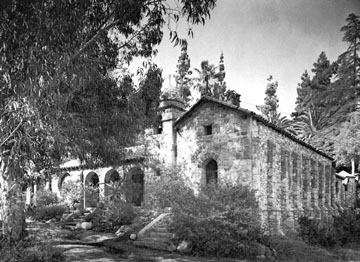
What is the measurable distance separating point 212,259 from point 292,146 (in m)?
10.1

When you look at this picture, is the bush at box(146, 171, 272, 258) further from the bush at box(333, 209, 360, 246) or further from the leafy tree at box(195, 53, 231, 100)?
the leafy tree at box(195, 53, 231, 100)

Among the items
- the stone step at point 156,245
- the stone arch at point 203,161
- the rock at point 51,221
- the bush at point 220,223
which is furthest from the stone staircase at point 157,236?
the rock at point 51,221

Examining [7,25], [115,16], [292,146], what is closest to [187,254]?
[115,16]

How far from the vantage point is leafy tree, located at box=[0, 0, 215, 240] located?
25.2 ft

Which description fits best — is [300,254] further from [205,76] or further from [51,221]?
[205,76]

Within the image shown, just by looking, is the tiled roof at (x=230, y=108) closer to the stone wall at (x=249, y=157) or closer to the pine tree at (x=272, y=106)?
the stone wall at (x=249, y=157)

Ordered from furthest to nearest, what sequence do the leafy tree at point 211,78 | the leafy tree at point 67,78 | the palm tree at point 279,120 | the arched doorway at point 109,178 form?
the palm tree at point 279,120 < the leafy tree at point 211,78 < the arched doorway at point 109,178 < the leafy tree at point 67,78

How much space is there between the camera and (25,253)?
8.95m

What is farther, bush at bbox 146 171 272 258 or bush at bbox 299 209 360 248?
bush at bbox 299 209 360 248

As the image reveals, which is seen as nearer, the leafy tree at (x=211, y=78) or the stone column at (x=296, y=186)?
the stone column at (x=296, y=186)

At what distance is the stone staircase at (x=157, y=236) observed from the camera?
12.6 meters

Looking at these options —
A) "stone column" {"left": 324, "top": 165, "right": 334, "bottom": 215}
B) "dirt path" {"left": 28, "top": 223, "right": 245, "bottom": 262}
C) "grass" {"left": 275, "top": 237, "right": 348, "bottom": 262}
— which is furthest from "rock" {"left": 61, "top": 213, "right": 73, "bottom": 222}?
"stone column" {"left": 324, "top": 165, "right": 334, "bottom": 215}

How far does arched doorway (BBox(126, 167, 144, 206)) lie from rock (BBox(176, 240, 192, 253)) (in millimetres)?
8337

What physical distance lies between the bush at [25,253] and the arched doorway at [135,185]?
1006cm
